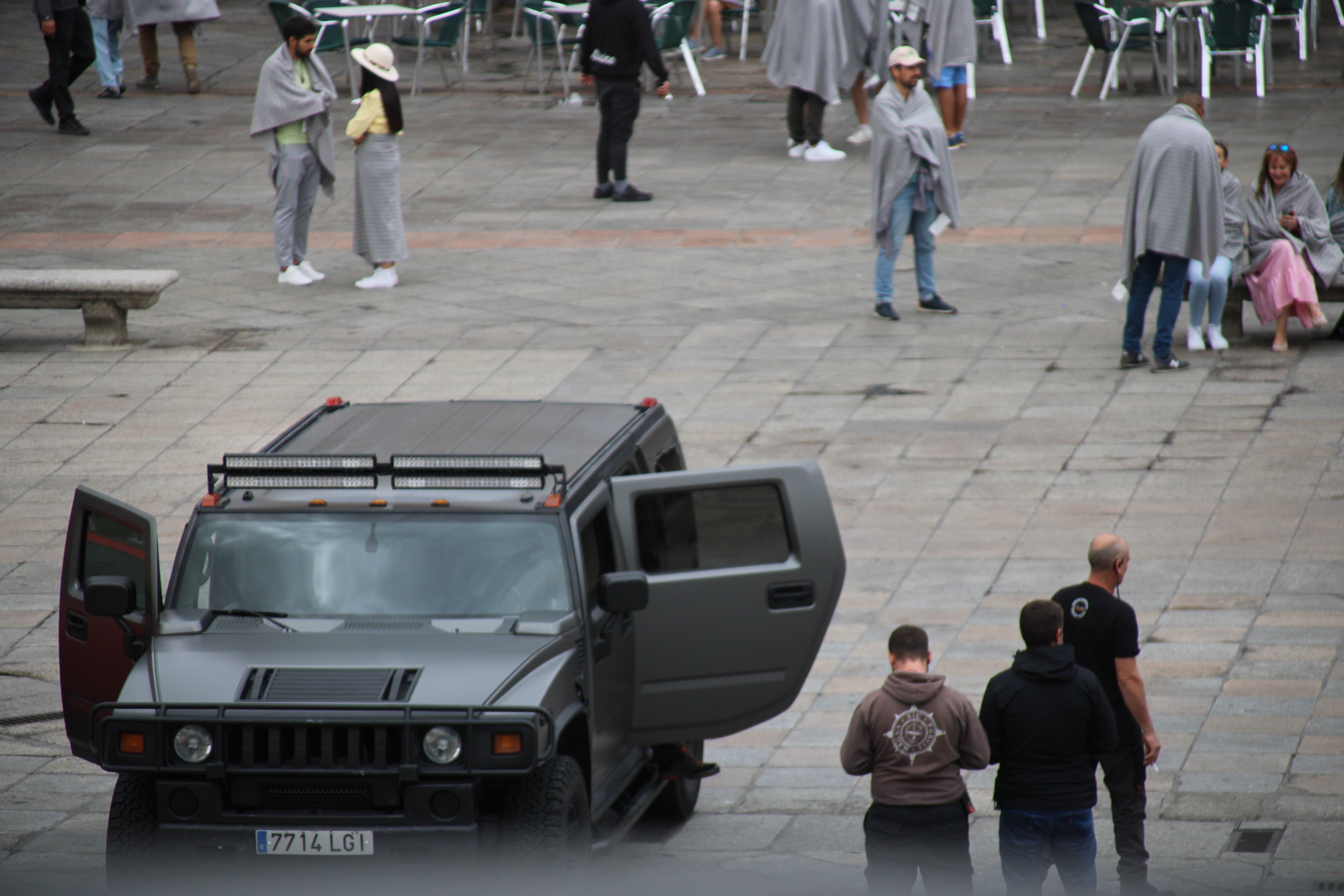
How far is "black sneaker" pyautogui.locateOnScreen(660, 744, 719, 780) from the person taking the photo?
→ 6.91 metres

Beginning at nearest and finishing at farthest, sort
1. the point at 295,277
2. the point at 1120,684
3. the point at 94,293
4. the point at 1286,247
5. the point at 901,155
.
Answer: the point at 1120,684 < the point at 1286,247 < the point at 901,155 < the point at 94,293 < the point at 295,277

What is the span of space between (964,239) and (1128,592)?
722 centimetres

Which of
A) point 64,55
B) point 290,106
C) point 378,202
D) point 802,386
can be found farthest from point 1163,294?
point 64,55

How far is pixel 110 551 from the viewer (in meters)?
6.59

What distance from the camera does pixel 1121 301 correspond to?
45.5 ft

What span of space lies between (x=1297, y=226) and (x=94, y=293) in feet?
28.9

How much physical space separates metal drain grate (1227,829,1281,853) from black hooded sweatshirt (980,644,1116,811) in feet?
3.37

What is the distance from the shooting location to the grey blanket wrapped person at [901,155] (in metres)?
13.1

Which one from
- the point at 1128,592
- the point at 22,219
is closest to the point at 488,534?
the point at 1128,592

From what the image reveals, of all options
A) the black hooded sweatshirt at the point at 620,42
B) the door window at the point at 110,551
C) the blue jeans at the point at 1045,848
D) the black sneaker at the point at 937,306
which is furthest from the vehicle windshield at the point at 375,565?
the black hooded sweatshirt at the point at 620,42

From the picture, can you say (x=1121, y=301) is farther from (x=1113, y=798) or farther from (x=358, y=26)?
(x=358, y=26)

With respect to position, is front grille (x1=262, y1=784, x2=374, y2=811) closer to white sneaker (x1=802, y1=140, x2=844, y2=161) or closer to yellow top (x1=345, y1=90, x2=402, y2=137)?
yellow top (x1=345, y1=90, x2=402, y2=137)

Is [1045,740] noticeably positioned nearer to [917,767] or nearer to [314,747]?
[917,767]

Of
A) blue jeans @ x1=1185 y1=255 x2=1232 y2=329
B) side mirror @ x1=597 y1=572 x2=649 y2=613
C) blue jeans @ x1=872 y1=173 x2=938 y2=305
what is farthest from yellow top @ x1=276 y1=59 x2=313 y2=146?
side mirror @ x1=597 y1=572 x2=649 y2=613
